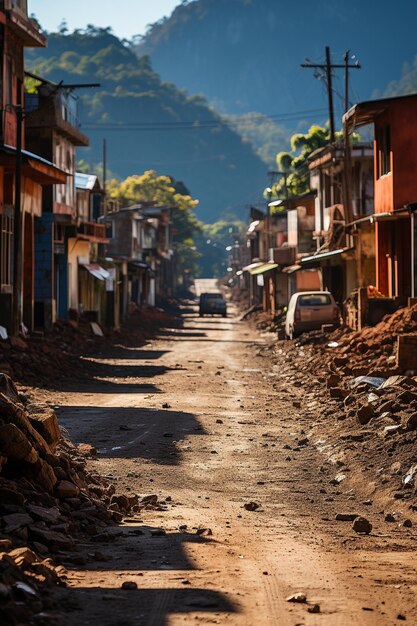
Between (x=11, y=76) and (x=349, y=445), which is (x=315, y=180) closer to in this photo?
(x=11, y=76)

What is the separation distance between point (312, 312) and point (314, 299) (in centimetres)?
58

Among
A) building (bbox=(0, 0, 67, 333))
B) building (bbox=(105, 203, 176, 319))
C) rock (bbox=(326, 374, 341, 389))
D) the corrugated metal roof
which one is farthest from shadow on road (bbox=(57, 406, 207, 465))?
building (bbox=(105, 203, 176, 319))

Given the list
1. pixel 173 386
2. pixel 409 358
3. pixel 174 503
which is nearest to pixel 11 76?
pixel 173 386

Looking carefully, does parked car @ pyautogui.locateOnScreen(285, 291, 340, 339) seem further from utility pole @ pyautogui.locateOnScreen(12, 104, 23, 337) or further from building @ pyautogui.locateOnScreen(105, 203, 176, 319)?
building @ pyautogui.locateOnScreen(105, 203, 176, 319)

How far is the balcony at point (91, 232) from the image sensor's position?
188 feet

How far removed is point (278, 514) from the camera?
12742 mm

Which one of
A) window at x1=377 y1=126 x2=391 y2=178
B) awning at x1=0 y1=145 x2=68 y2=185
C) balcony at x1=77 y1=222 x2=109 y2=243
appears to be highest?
window at x1=377 y1=126 x2=391 y2=178

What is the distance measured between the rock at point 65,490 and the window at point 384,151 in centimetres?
2653

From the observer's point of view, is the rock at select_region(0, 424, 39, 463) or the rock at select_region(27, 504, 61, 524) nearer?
the rock at select_region(27, 504, 61, 524)

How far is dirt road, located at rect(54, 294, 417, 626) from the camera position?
8070 mm

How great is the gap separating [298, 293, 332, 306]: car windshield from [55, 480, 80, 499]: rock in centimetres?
3199

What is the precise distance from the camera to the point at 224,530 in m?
11.4

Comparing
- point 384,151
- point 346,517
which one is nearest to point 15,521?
point 346,517

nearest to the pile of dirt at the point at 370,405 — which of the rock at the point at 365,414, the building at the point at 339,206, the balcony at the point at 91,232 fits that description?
the rock at the point at 365,414
